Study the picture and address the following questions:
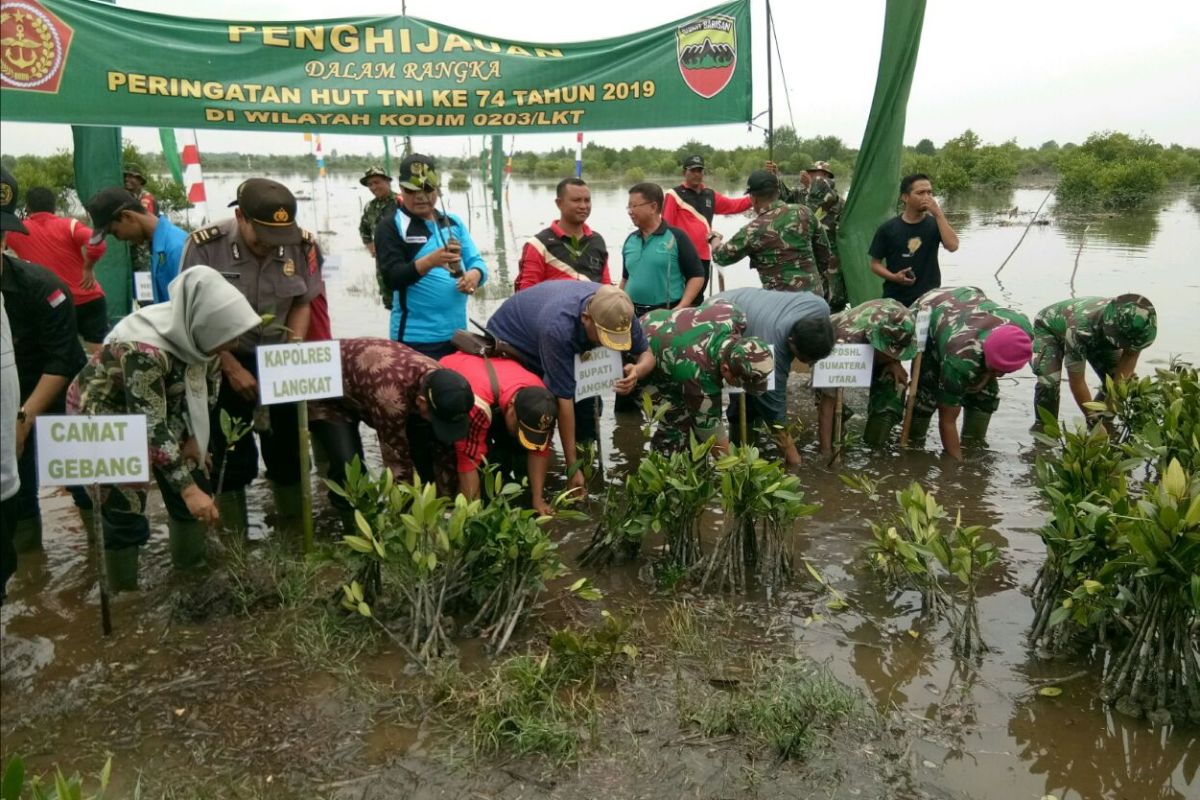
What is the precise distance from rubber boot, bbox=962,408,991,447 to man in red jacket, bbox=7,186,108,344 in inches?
247

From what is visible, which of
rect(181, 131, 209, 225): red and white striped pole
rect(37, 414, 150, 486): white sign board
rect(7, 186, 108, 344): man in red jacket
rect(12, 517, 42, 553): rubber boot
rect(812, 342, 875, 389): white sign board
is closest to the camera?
rect(37, 414, 150, 486): white sign board

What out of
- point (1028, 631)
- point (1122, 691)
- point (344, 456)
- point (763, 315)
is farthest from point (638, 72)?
point (1122, 691)

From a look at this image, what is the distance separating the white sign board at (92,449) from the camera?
3156 millimetres

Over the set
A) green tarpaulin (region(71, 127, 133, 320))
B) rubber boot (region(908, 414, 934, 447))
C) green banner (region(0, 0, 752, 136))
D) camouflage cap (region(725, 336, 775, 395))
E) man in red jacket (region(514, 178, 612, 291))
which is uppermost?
green banner (region(0, 0, 752, 136))

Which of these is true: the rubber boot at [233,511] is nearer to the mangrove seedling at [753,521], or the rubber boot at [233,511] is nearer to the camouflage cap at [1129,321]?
the mangrove seedling at [753,521]

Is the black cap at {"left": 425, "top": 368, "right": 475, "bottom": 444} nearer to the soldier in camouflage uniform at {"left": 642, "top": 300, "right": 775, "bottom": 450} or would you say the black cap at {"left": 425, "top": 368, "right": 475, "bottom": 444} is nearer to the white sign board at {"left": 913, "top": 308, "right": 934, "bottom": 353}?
the soldier in camouflage uniform at {"left": 642, "top": 300, "right": 775, "bottom": 450}

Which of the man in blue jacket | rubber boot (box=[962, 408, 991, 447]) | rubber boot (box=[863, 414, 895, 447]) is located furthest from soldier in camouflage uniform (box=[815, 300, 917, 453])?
the man in blue jacket

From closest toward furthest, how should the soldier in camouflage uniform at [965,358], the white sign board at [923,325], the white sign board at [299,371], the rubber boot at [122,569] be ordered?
the white sign board at [299,371] → the rubber boot at [122,569] → the soldier in camouflage uniform at [965,358] → the white sign board at [923,325]

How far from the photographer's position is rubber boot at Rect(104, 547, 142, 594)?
3.76 meters

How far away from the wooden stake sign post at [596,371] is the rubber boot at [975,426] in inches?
102

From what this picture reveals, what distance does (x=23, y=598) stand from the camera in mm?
3830

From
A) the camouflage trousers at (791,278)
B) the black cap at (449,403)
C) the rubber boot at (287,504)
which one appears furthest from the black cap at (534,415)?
the camouflage trousers at (791,278)

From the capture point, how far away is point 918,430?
5816mm

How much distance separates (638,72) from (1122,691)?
178 inches
